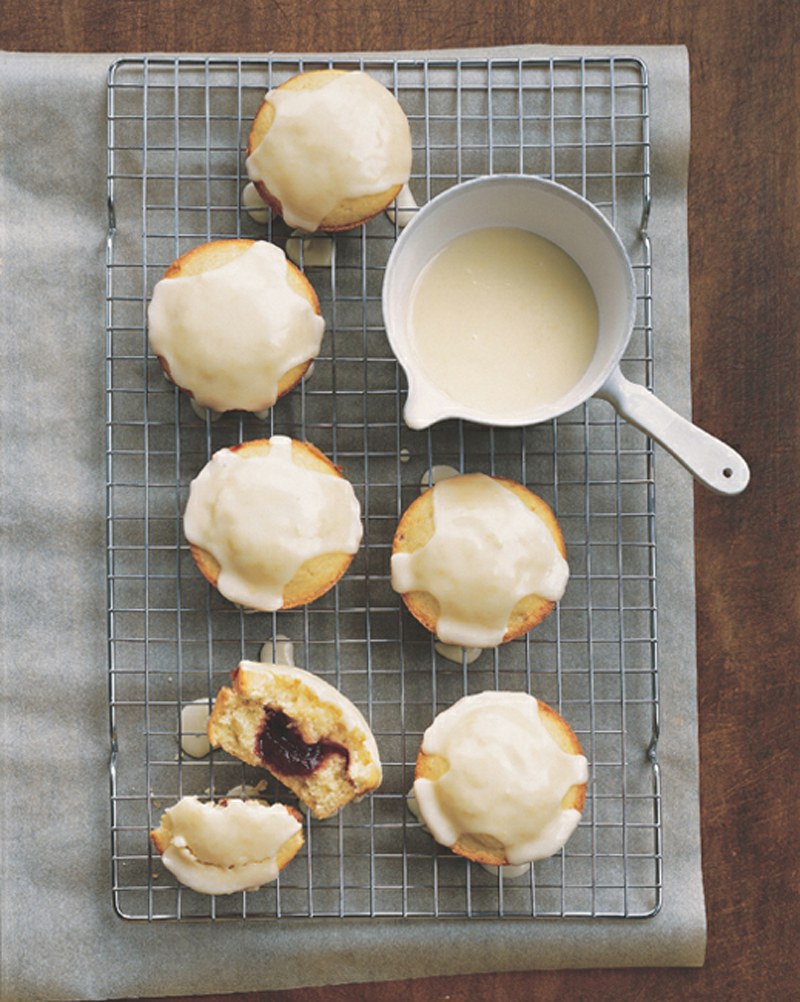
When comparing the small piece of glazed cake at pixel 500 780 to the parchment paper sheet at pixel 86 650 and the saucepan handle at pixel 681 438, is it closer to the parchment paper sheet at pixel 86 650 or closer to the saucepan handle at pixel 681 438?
the parchment paper sheet at pixel 86 650

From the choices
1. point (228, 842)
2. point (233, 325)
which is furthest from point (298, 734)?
point (233, 325)

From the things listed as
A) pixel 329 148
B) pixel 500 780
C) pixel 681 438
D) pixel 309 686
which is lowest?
pixel 500 780

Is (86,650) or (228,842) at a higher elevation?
(86,650)

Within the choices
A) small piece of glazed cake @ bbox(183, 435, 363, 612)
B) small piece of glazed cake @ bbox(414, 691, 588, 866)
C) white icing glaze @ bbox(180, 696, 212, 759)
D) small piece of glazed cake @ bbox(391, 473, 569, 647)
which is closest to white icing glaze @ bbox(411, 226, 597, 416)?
small piece of glazed cake @ bbox(391, 473, 569, 647)

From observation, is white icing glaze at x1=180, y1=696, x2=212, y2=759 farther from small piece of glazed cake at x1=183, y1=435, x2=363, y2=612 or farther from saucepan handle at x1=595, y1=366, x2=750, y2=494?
saucepan handle at x1=595, y1=366, x2=750, y2=494

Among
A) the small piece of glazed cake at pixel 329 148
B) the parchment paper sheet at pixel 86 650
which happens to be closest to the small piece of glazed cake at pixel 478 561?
the parchment paper sheet at pixel 86 650

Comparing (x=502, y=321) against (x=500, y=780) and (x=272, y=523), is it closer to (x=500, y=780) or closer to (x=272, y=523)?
(x=272, y=523)
